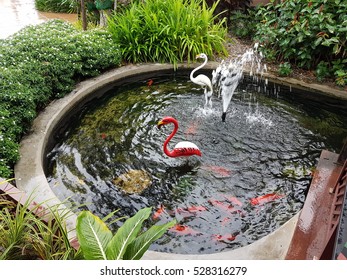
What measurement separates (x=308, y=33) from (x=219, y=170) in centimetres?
323

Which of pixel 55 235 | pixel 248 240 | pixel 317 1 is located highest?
pixel 317 1

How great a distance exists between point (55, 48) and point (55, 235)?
11.6 ft

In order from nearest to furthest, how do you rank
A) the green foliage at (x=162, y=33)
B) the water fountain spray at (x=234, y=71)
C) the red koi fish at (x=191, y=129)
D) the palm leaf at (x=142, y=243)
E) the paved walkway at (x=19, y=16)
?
the palm leaf at (x=142, y=243) < the red koi fish at (x=191, y=129) < the water fountain spray at (x=234, y=71) < the green foliage at (x=162, y=33) < the paved walkway at (x=19, y=16)

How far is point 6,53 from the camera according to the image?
4.78 meters

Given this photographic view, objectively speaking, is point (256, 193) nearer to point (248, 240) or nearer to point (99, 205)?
point (248, 240)

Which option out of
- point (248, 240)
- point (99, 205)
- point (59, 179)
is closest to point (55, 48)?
point (59, 179)

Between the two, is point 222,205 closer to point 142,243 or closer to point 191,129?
point 191,129

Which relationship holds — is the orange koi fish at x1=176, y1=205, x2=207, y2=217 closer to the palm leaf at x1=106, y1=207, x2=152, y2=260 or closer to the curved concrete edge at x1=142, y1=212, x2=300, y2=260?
the curved concrete edge at x1=142, y1=212, x2=300, y2=260

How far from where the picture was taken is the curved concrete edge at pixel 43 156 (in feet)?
9.15

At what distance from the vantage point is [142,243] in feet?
6.37

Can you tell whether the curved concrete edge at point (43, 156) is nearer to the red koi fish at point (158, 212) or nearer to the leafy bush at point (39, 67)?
the leafy bush at point (39, 67)

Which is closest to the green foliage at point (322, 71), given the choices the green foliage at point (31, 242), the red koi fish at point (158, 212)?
the red koi fish at point (158, 212)

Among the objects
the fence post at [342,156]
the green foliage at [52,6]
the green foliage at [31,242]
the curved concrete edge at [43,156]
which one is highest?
the green foliage at [52,6]

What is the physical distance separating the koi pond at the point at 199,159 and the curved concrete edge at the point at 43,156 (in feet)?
0.62
